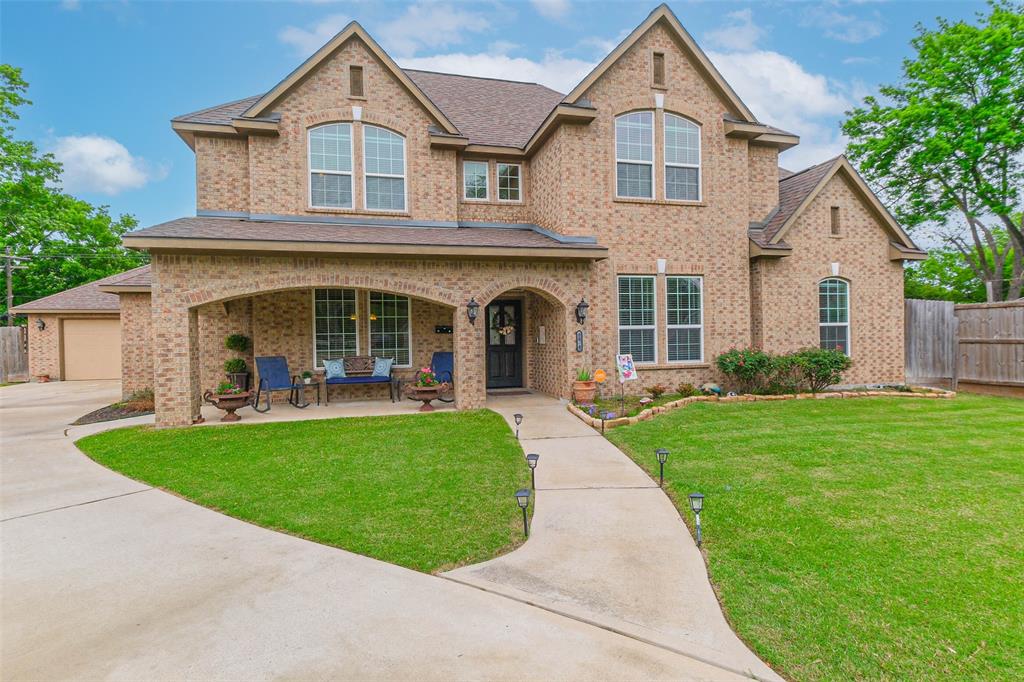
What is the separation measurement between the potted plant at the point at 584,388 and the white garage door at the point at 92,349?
18944 millimetres

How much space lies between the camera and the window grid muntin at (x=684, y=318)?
12.4 m

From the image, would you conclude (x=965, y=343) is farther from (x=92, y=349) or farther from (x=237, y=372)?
(x=92, y=349)

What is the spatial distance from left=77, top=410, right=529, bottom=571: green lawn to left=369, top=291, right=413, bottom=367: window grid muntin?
299 centimetres

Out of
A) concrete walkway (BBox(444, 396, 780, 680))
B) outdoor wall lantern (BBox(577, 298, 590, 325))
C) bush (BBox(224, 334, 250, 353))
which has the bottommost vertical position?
concrete walkway (BBox(444, 396, 780, 680))

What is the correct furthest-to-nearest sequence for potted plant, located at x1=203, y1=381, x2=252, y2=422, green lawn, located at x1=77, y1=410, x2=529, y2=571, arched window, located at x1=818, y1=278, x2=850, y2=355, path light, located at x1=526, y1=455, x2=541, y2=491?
1. arched window, located at x1=818, y1=278, x2=850, y2=355
2. potted plant, located at x1=203, y1=381, x2=252, y2=422
3. path light, located at x1=526, y1=455, x2=541, y2=491
4. green lawn, located at x1=77, y1=410, x2=529, y2=571

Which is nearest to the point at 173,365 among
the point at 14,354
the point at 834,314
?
the point at 834,314

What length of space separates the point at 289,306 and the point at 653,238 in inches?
352

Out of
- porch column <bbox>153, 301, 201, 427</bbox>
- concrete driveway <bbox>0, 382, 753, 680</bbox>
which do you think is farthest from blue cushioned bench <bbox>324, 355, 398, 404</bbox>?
concrete driveway <bbox>0, 382, 753, 680</bbox>

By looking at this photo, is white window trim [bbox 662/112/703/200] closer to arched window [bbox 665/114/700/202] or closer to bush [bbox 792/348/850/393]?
arched window [bbox 665/114/700/202]

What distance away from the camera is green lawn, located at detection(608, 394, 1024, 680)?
3035 millimetres

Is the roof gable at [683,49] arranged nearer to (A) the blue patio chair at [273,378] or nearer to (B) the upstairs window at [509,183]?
(B) the upstairs window at [509,183]

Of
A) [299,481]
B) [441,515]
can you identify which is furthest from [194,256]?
[441,515]

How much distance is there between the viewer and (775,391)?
12.2 m

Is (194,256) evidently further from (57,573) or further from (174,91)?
(174,91)
